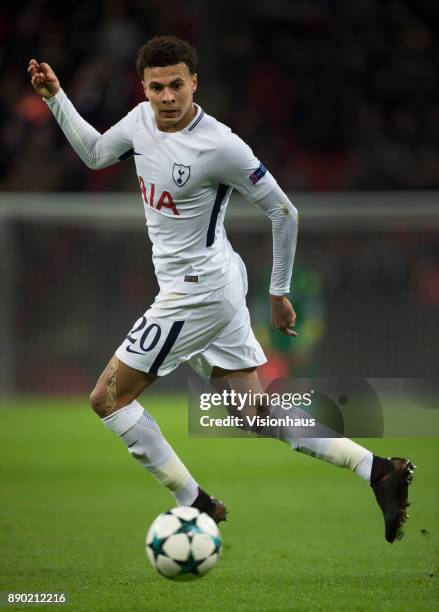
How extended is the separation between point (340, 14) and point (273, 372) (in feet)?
18.8

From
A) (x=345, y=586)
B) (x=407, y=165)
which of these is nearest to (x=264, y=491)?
(x=345, y=586)

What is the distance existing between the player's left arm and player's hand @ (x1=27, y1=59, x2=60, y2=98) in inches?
35.6

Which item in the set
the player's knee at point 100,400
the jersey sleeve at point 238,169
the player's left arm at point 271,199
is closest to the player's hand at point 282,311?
the player's left arm at point 271,199

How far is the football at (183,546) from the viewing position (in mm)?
4465

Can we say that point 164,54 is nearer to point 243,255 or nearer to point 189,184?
point 189,184

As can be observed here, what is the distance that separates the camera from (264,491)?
8.18 meters

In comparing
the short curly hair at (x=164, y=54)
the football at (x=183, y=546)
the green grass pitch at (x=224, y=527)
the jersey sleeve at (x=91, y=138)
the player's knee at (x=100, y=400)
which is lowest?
the green grass pitch at (x=224, y=527)

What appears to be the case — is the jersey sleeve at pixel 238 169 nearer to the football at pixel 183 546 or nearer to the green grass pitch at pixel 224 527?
the football at pixel 183 546

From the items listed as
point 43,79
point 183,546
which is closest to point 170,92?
point 43,79

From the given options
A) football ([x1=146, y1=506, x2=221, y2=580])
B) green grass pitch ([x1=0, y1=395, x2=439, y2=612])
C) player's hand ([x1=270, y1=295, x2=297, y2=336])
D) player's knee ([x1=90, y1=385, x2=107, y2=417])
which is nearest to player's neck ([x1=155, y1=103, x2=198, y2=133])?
player's hand ([x1=270, y1=295, x2=297, y2=336])

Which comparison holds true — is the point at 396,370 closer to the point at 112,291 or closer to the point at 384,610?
the point at 112,291

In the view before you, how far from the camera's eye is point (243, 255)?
13.1 meters

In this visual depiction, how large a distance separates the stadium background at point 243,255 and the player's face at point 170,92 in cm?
215

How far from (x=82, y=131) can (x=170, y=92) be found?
578 millimetres
